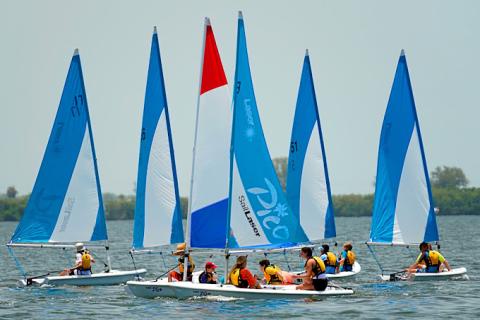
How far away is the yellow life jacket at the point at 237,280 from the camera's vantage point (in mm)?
26781

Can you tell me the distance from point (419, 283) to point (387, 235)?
374cm

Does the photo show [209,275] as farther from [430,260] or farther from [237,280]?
[430,260]

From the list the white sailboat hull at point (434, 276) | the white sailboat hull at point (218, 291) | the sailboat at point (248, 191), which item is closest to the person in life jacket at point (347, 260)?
the white sailboat hull at point (434, 276)

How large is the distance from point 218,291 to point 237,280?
0.61 metres

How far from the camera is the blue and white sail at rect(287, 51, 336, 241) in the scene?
37438 millimetres

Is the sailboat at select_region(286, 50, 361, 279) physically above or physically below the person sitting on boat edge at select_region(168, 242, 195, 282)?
above

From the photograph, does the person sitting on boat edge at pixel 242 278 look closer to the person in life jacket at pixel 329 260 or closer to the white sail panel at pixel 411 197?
the person in life jacket at pixel 329 260

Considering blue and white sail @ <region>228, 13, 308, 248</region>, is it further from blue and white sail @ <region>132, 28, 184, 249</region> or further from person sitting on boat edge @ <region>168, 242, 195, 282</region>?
blue and white sail @ <region>132, 28, 184, 249</region>

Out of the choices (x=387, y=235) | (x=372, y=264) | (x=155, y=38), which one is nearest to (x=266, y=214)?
(x=155, y=38)

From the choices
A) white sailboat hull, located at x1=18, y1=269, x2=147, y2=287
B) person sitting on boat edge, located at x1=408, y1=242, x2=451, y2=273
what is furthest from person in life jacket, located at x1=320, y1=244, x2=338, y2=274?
white sailboat hull, located at x1=18, y1=269, x2=147, y2=287

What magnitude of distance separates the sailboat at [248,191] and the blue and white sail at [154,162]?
11.2 feet

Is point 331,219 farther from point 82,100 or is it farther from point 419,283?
point 82,100

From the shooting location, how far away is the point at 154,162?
3147 cm

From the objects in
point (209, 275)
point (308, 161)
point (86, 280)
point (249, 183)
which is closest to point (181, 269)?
point (209, 275)
